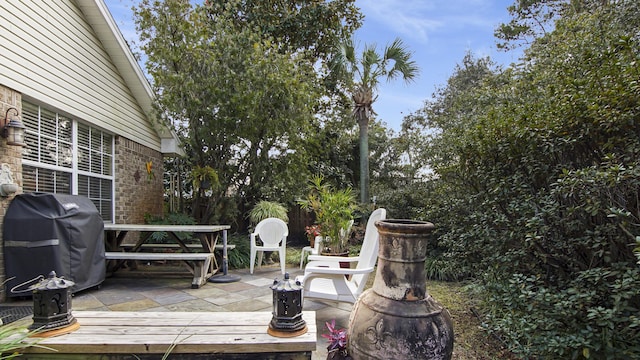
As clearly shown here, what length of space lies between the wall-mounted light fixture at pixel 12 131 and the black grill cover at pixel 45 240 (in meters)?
0.61

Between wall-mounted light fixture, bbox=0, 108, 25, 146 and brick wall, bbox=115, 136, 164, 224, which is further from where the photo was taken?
brick wall, bbox=115, 136, 164, 224

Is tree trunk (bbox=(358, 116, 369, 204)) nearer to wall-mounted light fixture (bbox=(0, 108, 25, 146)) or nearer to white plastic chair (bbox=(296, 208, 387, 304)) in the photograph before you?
white plastic chair (bbox=(296, 208, 387, 304))

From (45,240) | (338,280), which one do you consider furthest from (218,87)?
(338,280)

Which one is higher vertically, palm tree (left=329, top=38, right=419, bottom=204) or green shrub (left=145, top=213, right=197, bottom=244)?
palm tree (left=329, top=38, right=419, bottom=204)

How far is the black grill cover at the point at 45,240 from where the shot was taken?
365 centimetres

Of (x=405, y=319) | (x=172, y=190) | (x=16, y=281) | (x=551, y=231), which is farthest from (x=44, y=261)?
(x=172, y=190)

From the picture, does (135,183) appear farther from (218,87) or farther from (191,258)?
(191,258)

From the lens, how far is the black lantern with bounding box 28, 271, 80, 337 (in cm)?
175

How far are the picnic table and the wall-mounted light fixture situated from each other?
1482 millimetres

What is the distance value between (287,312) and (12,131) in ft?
13.1

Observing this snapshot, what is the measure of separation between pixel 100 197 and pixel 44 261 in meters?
2.49

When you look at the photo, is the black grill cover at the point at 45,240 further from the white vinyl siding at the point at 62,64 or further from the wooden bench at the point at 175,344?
the wooden bench at the point at 175,344

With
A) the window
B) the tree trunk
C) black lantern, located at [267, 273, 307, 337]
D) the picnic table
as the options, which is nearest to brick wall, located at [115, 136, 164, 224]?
the window

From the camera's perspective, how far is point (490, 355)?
2568 mm
